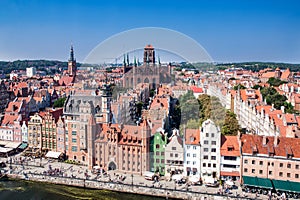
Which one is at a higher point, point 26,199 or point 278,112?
point 278,112

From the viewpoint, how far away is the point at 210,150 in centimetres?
1331

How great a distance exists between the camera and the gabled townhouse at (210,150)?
43.1 ft

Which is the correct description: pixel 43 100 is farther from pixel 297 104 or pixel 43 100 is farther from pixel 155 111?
pixel 297 104

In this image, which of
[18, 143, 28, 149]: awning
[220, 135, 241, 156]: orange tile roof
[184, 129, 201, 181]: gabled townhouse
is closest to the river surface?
[184, 129, 201, 181]: gabled townhouse

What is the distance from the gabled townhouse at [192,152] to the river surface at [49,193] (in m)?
2.12

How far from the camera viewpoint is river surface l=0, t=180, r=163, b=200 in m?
13.0

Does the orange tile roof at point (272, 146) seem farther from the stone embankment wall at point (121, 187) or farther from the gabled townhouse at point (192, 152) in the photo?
the stone embankment wall at point (121, 187)

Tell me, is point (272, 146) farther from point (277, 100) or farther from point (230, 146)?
point (277, 100)

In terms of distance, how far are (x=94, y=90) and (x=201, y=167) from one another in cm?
750

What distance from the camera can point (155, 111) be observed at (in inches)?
650

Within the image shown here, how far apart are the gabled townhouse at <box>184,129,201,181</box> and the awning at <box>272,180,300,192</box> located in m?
3.26

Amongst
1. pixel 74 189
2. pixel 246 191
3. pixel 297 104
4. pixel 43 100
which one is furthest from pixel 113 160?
pixel 297 104

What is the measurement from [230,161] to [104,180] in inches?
227

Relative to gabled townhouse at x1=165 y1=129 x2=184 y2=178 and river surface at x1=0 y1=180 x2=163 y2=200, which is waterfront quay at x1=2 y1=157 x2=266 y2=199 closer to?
river surface at x1=0 y1=180 x2=163 y2=200
